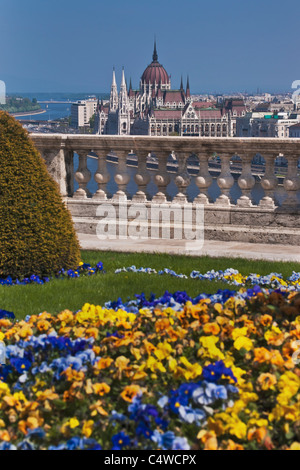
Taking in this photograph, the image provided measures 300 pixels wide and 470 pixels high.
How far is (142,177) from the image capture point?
9.14m

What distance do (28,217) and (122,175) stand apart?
2.93 meters

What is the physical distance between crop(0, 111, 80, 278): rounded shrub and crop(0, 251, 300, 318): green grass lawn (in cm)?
29

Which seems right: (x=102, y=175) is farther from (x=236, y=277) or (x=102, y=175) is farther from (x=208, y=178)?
(x=236, y=277)

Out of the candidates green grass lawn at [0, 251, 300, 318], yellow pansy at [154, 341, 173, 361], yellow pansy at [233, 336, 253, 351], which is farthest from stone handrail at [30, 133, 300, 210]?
yellow pansy at [154, 341, 173, 361]

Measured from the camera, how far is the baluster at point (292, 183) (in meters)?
8.38

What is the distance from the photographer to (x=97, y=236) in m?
9.22

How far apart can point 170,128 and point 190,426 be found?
343 ft

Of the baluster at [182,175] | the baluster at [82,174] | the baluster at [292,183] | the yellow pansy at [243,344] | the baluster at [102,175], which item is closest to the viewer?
the yellow pansy at [243,344]

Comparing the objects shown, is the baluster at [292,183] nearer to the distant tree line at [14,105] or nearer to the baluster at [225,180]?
the baluster at [225,180]

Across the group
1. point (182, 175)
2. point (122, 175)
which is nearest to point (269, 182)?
point (182, 175)

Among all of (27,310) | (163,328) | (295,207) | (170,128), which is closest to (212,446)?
(163,328)

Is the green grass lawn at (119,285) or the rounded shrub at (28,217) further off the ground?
the rounded shrub at (28,217)

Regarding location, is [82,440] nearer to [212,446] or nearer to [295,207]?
[212,446]

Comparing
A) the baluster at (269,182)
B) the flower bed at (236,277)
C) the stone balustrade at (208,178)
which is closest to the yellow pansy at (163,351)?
the flower bed at (236,277)
